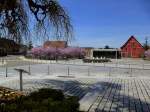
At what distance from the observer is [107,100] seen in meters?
12.7

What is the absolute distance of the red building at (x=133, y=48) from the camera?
9738 centimetres

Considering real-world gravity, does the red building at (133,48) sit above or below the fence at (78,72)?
above

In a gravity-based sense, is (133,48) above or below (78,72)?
above

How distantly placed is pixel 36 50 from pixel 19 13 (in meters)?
68.9

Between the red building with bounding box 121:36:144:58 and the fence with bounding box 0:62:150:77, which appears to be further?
the red building with bounding box 121:36:144:58

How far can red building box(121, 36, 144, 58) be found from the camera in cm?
9738

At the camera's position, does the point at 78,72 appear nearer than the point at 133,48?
Yes

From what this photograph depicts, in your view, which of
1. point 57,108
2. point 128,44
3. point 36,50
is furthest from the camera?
point 128,44

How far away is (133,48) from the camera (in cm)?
9738

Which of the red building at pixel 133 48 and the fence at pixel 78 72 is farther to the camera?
the red building at pixel 133 48

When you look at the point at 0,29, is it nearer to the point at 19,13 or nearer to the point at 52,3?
the point at 19,13

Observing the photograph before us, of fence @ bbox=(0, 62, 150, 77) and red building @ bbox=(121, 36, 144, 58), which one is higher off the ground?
red building @ bbox=(121, 36, 144, 58)

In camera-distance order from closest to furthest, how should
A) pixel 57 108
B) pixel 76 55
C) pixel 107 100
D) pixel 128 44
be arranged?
pixel 57 108, pixel 107 100, pixel 76 55, pixel 128 44

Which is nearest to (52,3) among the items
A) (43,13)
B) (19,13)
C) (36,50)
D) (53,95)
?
(43,13)
